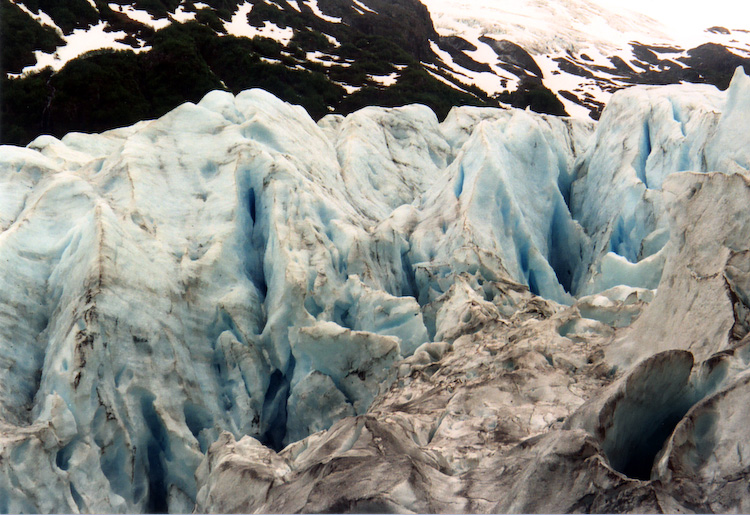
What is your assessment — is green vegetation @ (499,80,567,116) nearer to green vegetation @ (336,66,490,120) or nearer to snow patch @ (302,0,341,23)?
green vegetation @ (336,66,490,120)

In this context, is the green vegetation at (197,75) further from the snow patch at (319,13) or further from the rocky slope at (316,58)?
the snow patch at (319,13)

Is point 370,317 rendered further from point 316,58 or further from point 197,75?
point 316,58

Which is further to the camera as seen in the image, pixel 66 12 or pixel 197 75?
pixel 197 75

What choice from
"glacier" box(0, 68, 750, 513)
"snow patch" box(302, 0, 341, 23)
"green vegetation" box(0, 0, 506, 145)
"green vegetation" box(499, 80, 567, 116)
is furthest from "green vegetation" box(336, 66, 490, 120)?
"glacier" box(0, 68, 750, 513)

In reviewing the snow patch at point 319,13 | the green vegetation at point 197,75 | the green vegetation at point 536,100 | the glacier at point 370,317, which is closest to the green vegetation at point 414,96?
the green vegetation at point 197,75

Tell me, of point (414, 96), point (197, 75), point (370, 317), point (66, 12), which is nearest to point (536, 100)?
point (414, 96)

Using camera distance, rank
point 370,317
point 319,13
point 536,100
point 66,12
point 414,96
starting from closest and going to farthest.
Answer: point 370,317
point 66,12
point 414,96
point 536,100
point 319,13
